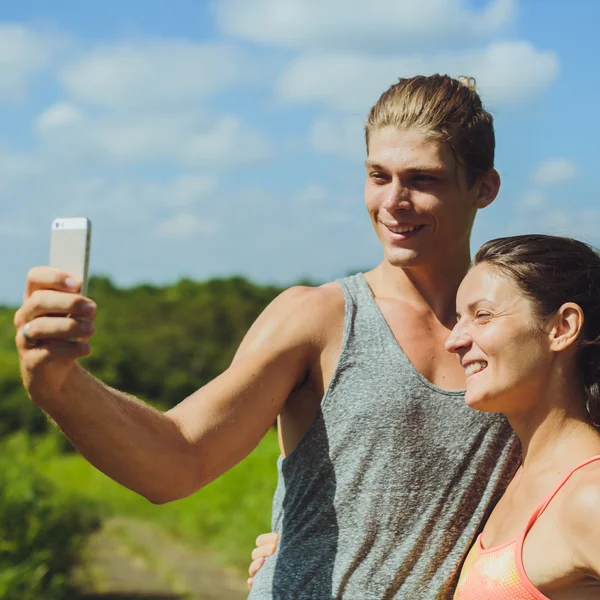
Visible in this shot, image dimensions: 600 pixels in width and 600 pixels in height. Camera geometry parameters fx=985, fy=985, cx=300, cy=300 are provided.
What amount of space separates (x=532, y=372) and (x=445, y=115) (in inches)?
34.0

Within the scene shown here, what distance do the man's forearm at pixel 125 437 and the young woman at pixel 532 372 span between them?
79 centimetres

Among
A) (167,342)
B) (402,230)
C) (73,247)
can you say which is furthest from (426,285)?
(167,342)

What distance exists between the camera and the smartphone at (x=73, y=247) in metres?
2.05

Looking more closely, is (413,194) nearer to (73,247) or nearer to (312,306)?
(312,306)

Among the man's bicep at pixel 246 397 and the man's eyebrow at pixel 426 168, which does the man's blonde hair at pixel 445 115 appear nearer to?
the man's eyebrow at pixel 426 168

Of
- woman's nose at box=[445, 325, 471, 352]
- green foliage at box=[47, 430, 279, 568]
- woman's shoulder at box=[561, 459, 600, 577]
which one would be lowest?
green foliage at box=[47, 430, 279, 568]

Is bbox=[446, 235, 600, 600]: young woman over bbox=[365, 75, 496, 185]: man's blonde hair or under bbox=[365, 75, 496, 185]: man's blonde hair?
under

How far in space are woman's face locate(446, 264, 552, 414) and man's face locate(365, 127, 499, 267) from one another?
1.27 feet

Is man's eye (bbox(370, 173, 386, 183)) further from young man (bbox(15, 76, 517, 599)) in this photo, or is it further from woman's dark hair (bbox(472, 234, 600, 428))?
woman's dark hair (bbox(472, 234, 600, 428))

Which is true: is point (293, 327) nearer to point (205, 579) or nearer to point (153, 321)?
point (205, 579)

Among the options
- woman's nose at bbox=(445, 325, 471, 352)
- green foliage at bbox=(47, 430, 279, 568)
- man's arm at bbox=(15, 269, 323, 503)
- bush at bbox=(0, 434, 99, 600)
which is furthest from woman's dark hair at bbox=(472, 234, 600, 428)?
green foliage at bbox=(47, 430, 279, 568)

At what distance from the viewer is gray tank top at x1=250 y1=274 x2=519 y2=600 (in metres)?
2.77

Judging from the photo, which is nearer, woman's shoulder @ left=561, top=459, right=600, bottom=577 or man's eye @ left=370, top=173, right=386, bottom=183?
woman's shoulder @ left=561, top=459, right=600, bottom=577

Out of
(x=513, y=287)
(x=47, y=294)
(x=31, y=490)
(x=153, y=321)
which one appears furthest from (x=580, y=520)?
(x=153, y=321)
